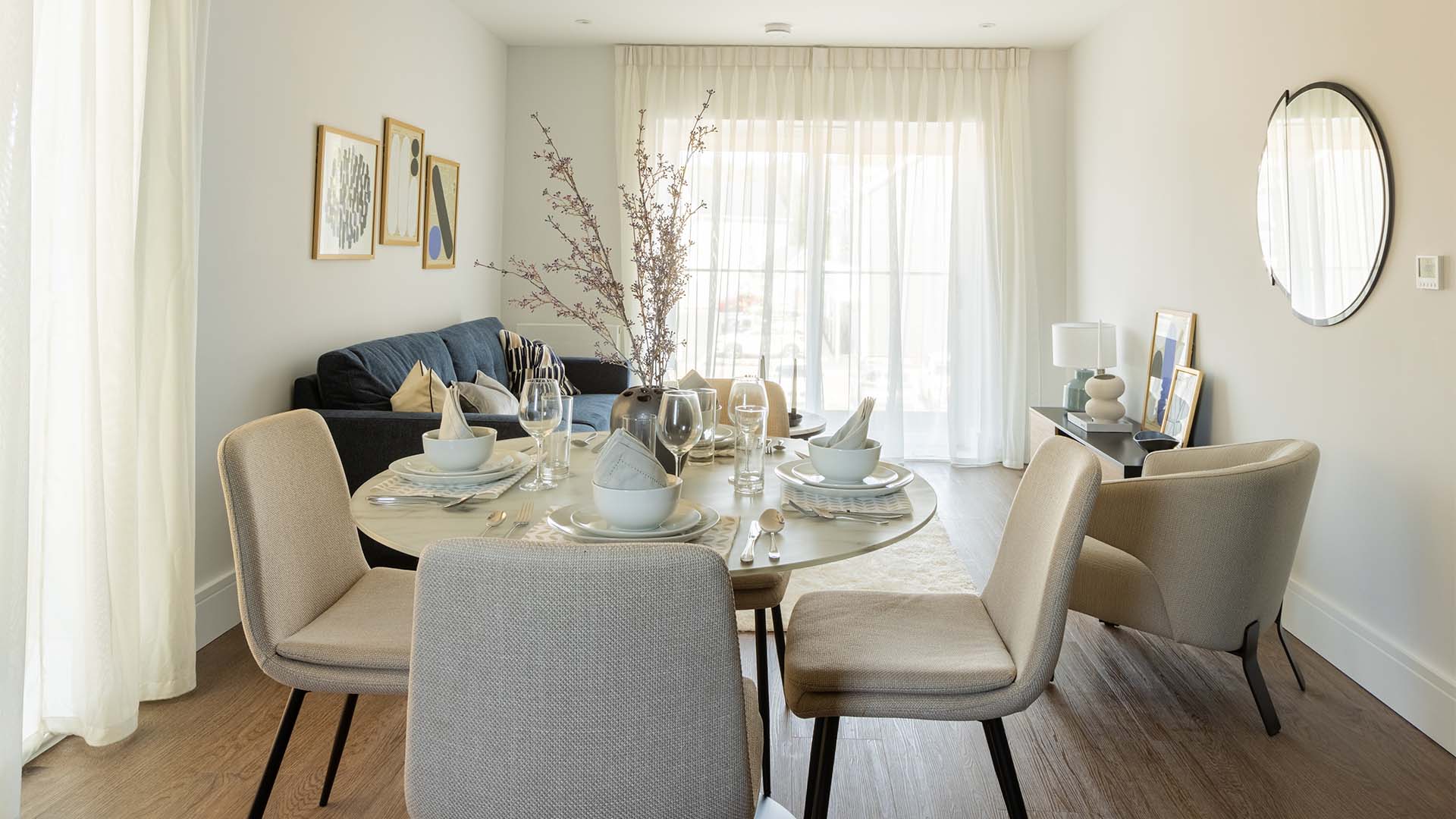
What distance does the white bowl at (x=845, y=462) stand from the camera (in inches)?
78.5

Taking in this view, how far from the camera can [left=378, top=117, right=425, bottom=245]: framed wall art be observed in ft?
14.7

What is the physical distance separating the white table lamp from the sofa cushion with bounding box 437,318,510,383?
2898 millimetres

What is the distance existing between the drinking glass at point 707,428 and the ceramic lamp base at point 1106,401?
8.53 feet

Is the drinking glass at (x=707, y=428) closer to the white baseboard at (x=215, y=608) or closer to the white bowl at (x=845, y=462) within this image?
the white bowl at (x=845, y=462)

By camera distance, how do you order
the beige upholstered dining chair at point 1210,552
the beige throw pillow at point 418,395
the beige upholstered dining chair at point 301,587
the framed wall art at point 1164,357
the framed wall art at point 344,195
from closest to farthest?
the beige upholstered dining chair at point 301,587, the beige upholstered dining chair at point 1210,552, the beige throw pillow at point 418,395, the framed wall art at point 344,195, the framed wall art at point 1164,357

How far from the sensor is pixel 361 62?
166 inches

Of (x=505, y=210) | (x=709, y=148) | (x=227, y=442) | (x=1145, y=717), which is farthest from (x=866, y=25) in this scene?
(x=227, y=442)

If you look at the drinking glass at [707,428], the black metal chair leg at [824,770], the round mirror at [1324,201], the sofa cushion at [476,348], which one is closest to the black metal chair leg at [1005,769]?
the black metal chair leg at [824,770]

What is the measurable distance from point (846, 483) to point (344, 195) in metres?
2.93

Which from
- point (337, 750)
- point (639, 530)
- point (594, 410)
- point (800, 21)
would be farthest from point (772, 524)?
point (800, 21)

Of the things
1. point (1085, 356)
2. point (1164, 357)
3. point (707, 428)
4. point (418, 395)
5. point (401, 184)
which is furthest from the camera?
point (1085, 356)

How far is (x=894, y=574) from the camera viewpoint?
153 inches

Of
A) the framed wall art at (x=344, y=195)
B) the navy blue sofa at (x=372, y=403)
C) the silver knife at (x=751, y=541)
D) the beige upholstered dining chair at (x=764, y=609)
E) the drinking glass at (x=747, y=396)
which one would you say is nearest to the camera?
the silver knife at (x=751, y=541)

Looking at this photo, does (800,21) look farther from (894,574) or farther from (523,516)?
(523,516)
